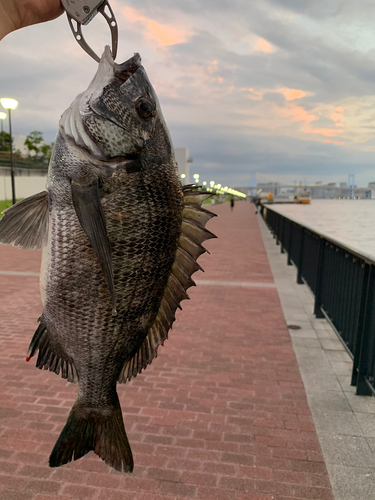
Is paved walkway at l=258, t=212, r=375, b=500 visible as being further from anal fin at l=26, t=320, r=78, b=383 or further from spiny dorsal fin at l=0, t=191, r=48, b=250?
spiny dorsal fin at l=0, t=191, r=48, b=250

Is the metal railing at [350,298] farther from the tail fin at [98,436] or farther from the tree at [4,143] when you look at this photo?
the tree at [4,143]

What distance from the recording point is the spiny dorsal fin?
5.16 feet

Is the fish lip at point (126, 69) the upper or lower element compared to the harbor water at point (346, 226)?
upper

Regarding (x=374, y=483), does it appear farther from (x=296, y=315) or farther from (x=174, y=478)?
(x=296, y=315)

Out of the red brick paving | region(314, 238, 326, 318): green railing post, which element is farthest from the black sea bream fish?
region(314, 238, 326, 318): green railing post

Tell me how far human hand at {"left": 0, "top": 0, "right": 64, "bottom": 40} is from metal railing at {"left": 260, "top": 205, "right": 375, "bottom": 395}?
12.4ft

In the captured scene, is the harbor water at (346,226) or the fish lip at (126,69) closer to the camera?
the fish lip at (126,69)

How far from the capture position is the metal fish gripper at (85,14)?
4.80 ft

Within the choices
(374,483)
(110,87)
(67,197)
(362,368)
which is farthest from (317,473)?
(110,87)

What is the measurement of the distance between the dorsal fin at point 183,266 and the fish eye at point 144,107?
0.35 meters

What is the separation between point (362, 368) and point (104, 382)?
3521mm

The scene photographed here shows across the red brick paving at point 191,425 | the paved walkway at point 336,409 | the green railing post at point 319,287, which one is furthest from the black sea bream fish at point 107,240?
the green railing post at point 319,287

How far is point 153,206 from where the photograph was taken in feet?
5.20

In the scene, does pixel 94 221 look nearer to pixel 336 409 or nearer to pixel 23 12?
pixel 23 12
